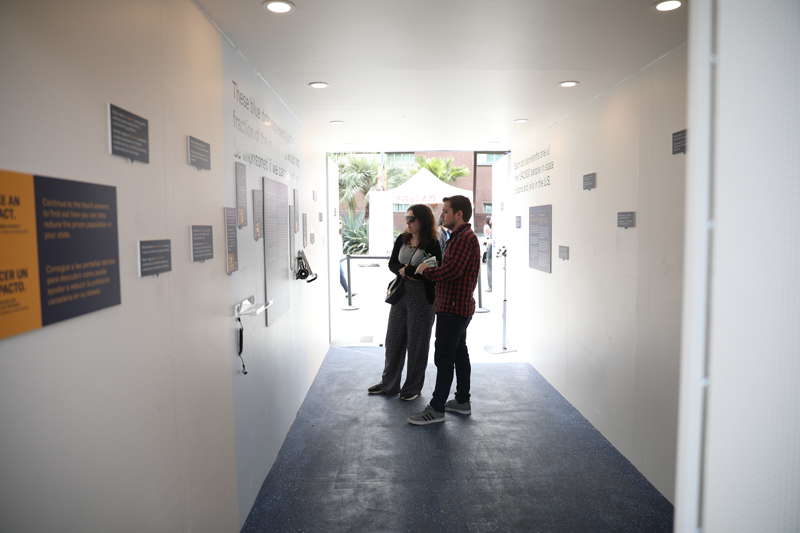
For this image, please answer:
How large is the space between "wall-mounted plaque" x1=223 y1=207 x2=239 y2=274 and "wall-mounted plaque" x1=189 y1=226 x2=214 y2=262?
0.20 m

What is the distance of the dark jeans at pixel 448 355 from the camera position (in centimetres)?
349

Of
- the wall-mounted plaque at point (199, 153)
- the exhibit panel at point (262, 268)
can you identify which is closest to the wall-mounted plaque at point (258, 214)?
the exhibit panel at point (262, 268)

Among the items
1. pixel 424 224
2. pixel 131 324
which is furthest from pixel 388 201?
pixel 131 324

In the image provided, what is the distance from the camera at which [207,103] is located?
6.68ft

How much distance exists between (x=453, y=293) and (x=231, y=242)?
5.53 ft

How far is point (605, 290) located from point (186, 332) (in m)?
2.70

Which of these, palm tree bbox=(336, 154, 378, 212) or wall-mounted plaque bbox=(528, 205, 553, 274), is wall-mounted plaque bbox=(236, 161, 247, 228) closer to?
wall-mounted plaque bbox=(528, 205, 553, 274)

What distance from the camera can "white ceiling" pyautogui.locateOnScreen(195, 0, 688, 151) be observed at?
82.1 inches

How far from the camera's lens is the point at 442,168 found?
20859 mm

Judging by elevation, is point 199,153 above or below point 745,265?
above

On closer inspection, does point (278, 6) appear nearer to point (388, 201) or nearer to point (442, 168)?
point (388, 201)

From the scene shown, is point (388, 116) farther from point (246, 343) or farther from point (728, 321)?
point (728, 321)

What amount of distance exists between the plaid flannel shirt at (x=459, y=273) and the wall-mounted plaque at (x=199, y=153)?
185cm

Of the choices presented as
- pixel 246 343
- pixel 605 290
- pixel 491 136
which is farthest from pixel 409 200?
pixel 246 343
